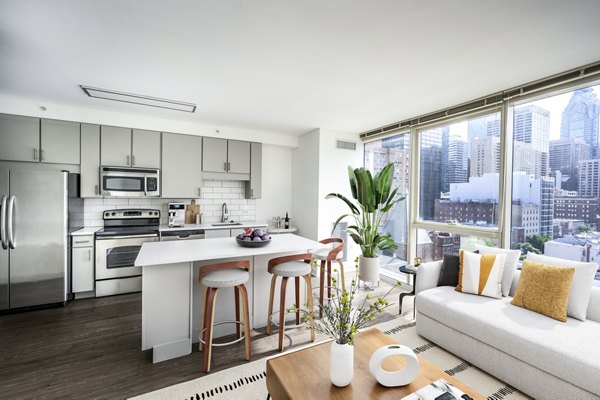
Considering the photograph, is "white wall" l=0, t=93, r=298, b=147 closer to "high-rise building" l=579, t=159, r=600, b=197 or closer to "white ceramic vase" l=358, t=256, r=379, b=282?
"white ceramic vase" l=358, t=256, r=379, b=282

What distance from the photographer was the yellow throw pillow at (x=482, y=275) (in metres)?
2.54

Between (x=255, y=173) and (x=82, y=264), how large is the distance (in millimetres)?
2922

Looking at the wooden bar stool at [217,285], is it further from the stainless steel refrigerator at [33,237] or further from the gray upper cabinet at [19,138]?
the gray upper cabinet at [19,138]

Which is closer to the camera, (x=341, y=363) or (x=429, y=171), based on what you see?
(x=341, y=363)

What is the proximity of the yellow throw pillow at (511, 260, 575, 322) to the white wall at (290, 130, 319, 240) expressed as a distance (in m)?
2.87

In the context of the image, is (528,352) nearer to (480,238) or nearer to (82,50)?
(480,238)

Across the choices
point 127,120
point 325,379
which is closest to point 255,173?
point 127,120

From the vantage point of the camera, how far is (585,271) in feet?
7.06

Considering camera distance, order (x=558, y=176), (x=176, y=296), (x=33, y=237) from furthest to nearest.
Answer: (x=33, y=237)
(x=558, y=176)
(x=176, y=296)

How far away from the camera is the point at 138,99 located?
3.36 meters

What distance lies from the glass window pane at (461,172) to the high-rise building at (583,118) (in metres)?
0.60

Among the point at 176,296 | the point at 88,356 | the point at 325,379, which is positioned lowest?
the point at 88,356

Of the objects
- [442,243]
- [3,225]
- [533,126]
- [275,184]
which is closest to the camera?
[533,126]

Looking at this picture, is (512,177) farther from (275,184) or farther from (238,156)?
(238,156)
